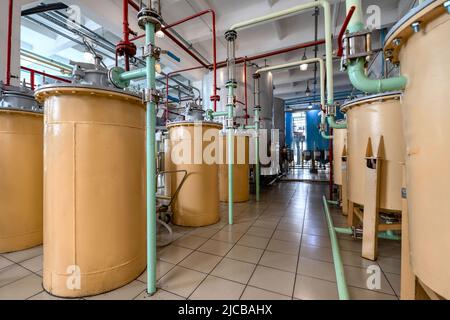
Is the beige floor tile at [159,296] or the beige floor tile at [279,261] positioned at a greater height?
the beige floor tile at [279,261]

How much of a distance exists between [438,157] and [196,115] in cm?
227

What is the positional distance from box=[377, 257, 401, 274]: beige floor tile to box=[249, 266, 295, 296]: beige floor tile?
0.76 metres

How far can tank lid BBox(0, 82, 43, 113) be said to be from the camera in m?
1.85

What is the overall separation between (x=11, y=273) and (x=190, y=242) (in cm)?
141

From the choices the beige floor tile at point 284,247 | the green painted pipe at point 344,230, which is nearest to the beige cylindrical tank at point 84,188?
the beige floor tile at point 284,247

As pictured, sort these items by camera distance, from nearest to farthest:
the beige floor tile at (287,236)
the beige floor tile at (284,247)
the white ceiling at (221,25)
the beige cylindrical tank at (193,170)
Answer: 1. the beige floor tile at (284,247)
2. the beige floor tile at (287,236)
3. the beige cylindrical tank at (193,170)
4. the white ceiling at (221,25)

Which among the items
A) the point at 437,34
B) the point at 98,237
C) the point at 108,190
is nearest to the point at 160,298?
the point at 98,237

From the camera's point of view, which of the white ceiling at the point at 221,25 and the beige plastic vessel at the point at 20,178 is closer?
the beige plastic vessel at the point at 20,178

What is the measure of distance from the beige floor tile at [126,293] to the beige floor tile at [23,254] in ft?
3.39

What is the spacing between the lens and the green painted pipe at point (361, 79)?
864 mm

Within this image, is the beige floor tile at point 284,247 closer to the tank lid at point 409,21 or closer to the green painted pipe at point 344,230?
the green painted pipe at point 344,230

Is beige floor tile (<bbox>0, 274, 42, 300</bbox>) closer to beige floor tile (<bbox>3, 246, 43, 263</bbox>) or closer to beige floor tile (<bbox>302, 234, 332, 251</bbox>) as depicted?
beige floor tile (<bbox>3, 246, 43, 263</bbox>)

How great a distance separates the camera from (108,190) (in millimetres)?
1356
